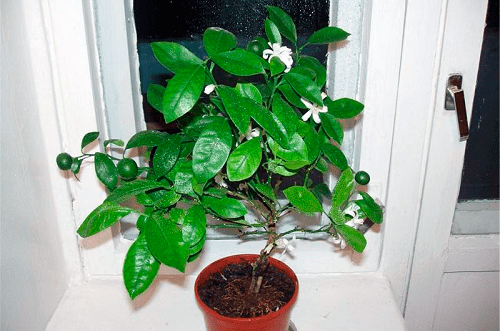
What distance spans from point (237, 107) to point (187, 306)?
0.60m

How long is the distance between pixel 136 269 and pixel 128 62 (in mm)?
511

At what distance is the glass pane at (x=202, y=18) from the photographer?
944 millimetres

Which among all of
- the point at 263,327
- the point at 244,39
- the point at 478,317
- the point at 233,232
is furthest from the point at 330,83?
the point at 478,317

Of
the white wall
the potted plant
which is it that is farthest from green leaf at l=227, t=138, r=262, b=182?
the white wall

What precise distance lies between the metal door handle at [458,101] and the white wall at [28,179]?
80 cm

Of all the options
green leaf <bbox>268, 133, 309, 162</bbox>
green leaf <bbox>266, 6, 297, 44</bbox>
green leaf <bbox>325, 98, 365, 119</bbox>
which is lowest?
green leaf <bbox>268, 133, 309, 162</bbox>

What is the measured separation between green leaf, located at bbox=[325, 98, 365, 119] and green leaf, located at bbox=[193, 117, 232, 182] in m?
0.22

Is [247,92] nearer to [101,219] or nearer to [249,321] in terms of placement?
[101,219]

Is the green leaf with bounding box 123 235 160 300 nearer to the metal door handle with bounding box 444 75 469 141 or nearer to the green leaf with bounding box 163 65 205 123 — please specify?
the green leaf with bounding box 163 65 205 123

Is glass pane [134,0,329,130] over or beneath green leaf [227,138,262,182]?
over

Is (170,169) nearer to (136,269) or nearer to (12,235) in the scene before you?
(136,269)


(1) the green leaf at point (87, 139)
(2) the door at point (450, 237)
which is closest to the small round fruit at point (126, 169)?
(1) the green leaf at point (87, 139)

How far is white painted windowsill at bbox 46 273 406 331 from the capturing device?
3.13 ft

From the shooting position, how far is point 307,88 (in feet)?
2.06
